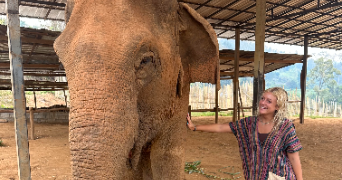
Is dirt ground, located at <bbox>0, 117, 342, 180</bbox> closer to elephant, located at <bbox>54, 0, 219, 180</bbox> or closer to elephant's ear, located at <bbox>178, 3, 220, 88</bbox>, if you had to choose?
elephant's ear, located at <bbox>178, 3, 220, 88</bbox>

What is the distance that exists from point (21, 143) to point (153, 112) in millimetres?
1292

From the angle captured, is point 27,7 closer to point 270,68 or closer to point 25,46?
point 25,46

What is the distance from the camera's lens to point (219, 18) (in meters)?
8.26

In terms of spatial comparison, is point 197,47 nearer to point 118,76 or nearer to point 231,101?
point 118,76

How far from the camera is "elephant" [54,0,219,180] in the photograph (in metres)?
1.42

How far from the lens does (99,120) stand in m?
1.43

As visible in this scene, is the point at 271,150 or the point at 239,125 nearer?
the point at 271,150

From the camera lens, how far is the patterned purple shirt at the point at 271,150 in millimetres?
1966

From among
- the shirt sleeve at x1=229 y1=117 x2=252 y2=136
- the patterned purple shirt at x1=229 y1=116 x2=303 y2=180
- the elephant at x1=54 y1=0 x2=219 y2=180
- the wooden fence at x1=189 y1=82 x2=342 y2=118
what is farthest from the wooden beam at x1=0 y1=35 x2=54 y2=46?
the wooden fence at x1=189 y1=82 x2=342 y2=118

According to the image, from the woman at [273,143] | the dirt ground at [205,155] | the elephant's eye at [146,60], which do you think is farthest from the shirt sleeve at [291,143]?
the dirt ground at [205,155]

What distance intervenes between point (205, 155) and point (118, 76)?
16.1ft

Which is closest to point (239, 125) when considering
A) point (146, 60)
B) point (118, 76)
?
point (146, 60)

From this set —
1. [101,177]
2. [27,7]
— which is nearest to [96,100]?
[101,177]

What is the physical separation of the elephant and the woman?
0.80 m
